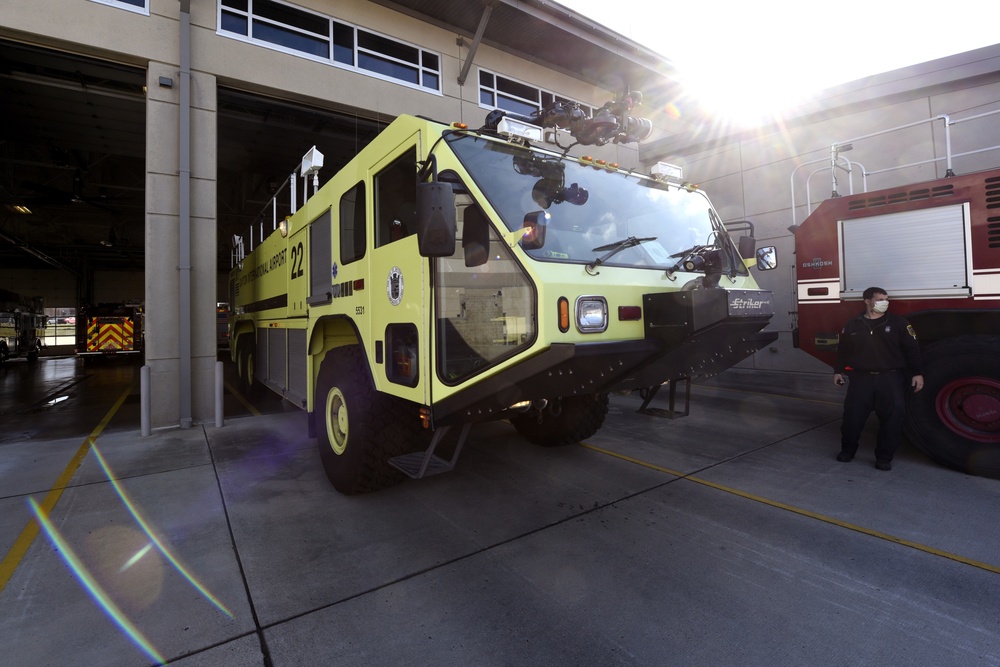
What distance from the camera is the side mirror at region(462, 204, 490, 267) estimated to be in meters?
2.70

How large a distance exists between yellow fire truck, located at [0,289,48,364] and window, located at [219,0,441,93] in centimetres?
1617

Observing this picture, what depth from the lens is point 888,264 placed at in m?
4.76

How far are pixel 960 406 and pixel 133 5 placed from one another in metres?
10.7

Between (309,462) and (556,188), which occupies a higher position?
(556,188)

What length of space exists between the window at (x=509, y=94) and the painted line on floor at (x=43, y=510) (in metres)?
8.78

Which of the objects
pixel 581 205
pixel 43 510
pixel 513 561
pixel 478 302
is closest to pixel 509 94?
pixel 581 205

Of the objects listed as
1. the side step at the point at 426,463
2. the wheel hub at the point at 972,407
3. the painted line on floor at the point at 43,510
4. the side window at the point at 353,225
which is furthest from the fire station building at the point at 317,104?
the side step at the point at 426,463

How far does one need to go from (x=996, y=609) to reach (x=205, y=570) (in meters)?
4.18

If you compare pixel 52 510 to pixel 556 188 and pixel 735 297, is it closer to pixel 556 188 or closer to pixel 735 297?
pixel 556 188

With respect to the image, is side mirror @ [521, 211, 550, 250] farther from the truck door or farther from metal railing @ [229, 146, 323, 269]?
metal railing @ [229, 146, 323, 269]

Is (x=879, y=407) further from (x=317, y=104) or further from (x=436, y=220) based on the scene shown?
(x=317, y=104)

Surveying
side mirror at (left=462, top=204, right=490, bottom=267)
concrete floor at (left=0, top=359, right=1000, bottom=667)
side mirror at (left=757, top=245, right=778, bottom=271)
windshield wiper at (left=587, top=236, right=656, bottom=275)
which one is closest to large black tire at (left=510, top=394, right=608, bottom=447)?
concrete floor at (left=0, top=359, right=1000, bottom=667)

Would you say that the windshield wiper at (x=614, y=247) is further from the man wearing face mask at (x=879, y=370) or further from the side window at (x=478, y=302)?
the man wearing face mask at (x=879, y=370)

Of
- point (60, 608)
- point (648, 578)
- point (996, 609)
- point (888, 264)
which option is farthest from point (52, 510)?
point (888, 264)
